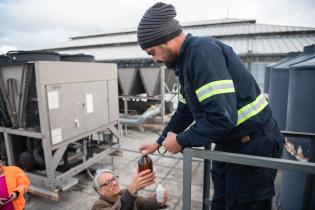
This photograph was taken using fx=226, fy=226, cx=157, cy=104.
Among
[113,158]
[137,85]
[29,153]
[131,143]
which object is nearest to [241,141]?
[29,153]

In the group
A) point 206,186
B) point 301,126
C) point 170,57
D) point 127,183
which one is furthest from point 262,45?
point 170,57

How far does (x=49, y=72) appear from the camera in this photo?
3.36 m

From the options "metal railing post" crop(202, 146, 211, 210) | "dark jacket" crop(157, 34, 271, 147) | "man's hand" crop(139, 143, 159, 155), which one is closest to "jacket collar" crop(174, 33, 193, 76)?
"dark jacket" crop(157, 34, 271, 147)

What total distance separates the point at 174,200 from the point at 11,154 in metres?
2.99

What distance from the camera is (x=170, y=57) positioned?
1.46 m

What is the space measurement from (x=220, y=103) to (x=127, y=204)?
3.96ft

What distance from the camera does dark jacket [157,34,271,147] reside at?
1.20 metres

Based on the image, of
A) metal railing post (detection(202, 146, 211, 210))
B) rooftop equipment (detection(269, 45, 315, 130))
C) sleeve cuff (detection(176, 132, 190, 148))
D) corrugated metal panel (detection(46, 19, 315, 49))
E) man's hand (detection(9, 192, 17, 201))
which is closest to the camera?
sleeve cuff (detection(176, 132, 190, 148))

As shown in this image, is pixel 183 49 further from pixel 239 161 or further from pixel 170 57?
pixel 239 161

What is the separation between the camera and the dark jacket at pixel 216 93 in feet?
3.92

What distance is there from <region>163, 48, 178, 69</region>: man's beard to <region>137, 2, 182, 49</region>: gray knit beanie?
8 centimetres

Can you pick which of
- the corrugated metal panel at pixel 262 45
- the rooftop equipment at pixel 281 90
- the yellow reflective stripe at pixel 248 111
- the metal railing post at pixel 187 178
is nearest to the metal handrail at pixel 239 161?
the metal railing post at pixel 187 178

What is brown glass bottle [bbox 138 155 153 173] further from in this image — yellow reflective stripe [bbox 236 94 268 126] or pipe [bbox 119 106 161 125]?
pipe [bbox 119 106 161 125]

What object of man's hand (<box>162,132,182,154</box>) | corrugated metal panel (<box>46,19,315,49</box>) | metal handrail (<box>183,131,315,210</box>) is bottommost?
metal handrail (<box>183,131,315,210</box>)
